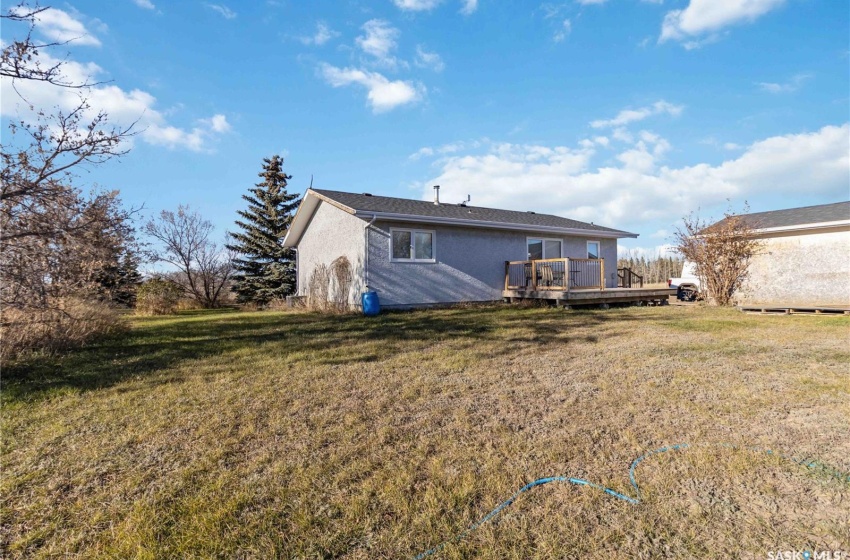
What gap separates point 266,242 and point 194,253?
5.11 meters

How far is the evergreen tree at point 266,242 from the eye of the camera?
2019cm

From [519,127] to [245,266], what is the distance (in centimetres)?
1590

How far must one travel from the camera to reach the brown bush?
5738mm

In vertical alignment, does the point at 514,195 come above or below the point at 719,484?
above

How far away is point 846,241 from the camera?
12328mm

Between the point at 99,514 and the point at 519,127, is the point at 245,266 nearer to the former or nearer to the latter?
the point at 519,127

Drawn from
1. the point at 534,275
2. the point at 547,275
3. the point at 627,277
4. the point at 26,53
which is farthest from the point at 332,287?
the point at 627,277

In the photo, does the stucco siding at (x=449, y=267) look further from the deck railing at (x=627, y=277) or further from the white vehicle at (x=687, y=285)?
the white vehicle at (x=687, y=285)

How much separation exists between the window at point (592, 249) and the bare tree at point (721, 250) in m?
3.45

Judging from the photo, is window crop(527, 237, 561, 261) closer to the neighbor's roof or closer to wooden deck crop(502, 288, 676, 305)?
the neighbor's roof

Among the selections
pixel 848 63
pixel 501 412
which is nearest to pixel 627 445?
pixel 501 412

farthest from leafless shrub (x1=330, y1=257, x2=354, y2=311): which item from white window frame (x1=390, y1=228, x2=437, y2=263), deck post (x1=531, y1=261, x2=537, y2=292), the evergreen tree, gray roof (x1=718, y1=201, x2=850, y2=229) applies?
gray roof (x1=718, y1=201, x2=850, y2=229)

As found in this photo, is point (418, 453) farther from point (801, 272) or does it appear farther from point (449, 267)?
point (801, 272)

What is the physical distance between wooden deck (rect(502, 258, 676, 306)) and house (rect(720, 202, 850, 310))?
2.96 metres
